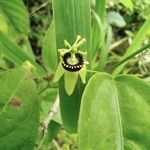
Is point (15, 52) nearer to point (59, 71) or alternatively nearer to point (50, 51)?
point (50, 51)

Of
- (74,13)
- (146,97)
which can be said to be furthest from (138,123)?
(74,13)


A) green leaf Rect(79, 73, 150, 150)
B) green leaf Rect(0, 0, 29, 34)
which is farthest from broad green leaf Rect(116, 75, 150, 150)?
green leaf Rect(0, 0, 29, 34)

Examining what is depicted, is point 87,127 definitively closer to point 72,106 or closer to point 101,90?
point 101,90

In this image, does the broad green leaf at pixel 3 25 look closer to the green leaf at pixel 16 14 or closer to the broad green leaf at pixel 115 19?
the green leaf at pixel 16 14

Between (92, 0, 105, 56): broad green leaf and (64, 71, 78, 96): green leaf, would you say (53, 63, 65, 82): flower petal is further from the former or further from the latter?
(92, 0, 105, 56): broad green leaf

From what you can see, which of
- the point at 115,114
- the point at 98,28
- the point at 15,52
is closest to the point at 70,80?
the point at 115,114

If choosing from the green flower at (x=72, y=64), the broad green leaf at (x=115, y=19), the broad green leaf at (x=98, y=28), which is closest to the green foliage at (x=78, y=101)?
the green flower at (x=72, y=64)
